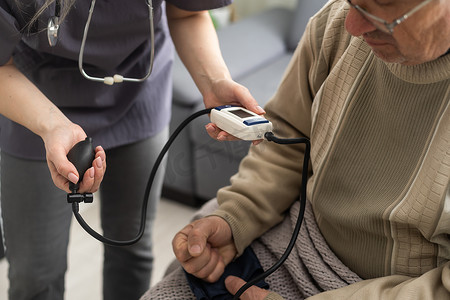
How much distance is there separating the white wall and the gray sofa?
0.34 m

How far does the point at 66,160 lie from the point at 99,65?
0.97 ft

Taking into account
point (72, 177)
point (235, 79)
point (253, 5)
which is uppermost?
point (72, 177)

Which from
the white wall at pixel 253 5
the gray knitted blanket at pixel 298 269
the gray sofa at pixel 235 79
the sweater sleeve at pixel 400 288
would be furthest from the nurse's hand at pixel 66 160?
the white wall at pixel 253 5

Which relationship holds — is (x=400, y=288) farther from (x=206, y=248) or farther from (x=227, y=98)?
(x=227, y=98)

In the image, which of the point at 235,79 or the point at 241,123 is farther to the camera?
the point at 235,79

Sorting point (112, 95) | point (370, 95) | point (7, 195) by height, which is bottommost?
point (7, 195)

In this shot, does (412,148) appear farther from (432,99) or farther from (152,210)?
(152,210)

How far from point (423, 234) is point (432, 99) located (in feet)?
0.66

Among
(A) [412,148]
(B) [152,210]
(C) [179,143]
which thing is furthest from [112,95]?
(C) [179,143]

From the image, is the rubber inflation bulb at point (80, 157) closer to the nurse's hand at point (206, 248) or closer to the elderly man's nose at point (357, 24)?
the nurse's hand at point (206, 248)

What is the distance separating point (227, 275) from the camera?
105 cm

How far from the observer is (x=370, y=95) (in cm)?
96

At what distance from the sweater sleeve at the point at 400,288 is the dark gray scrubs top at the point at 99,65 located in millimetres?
564

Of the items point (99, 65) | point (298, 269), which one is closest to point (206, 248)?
point (298, 269)
